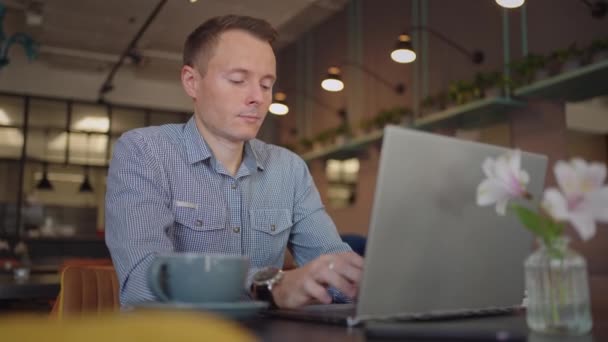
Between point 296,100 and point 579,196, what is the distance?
764 cm

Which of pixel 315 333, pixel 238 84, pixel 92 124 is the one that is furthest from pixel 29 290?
pixel 92 124

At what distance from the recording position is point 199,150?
1.45 metres

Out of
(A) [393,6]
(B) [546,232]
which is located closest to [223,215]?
(B) [546,232]

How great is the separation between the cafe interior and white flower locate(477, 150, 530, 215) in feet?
0.26

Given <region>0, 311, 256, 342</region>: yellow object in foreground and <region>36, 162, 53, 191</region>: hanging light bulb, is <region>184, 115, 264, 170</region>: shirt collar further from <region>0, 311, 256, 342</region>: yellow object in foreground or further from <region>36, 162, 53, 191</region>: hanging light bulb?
<region>36, 162, 53, 191</region>: hanging light bulb

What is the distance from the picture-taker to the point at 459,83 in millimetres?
5141

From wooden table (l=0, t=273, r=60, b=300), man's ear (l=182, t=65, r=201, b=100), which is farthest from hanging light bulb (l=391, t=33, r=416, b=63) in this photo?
wooden table (l=0, t=273, r=60, b=300)

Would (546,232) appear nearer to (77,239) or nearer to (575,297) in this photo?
(575,297)

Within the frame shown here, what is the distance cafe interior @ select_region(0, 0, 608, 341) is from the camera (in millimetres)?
1755

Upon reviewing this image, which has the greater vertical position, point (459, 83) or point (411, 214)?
point (459, 83)

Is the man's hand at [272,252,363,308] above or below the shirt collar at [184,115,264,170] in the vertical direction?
below

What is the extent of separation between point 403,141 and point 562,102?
4.43m

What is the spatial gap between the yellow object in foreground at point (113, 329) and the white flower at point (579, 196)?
489 millimetres

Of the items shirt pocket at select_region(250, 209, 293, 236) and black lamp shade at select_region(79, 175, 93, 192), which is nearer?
shirt pocket at select_region(250, 209, 293, 236)
